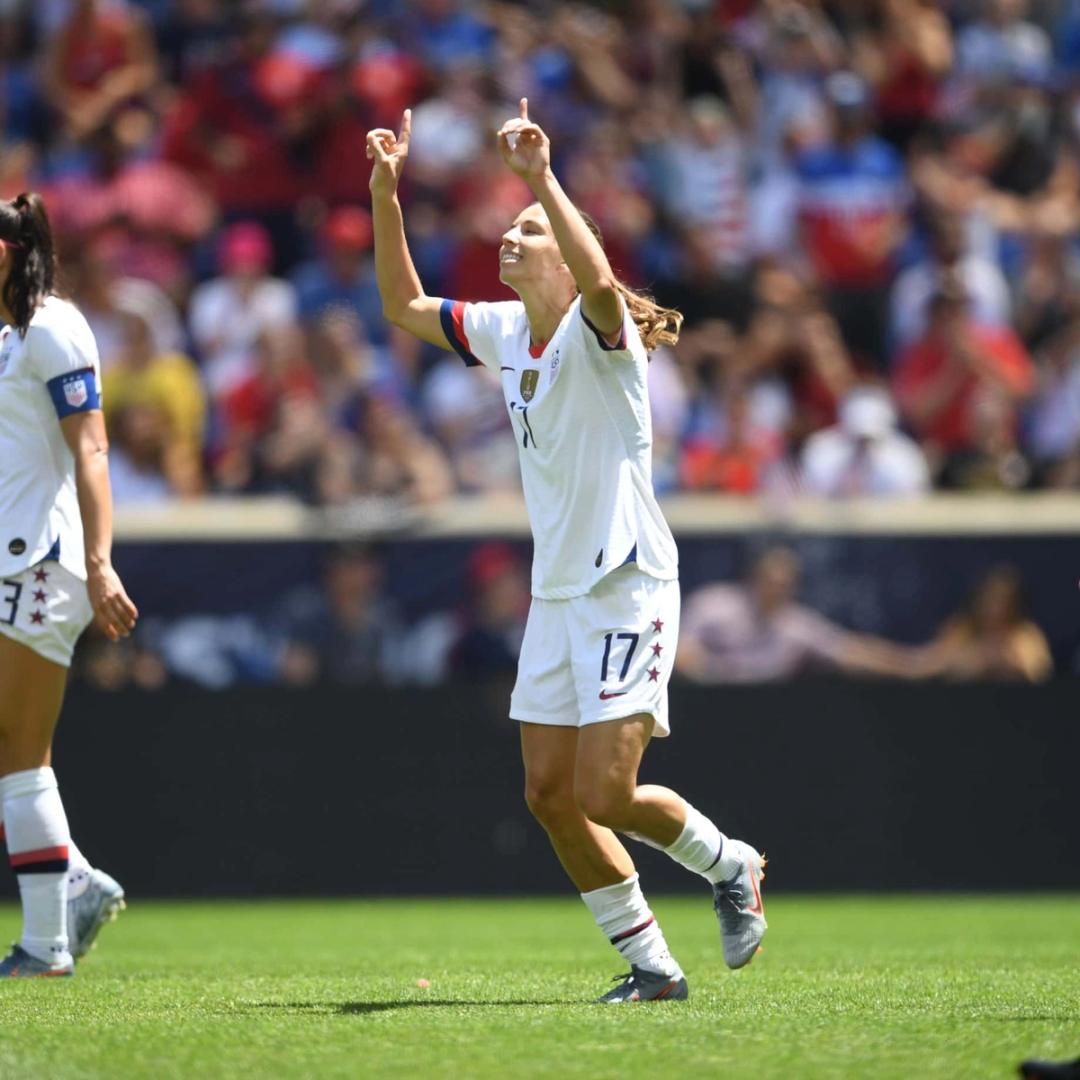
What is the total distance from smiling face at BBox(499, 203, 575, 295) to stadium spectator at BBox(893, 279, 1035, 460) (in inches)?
284

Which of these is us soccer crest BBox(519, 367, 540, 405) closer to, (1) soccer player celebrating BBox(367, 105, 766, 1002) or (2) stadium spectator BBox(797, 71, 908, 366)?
(1) soccer player celebrating BBox(367, 105, 766, 1002)

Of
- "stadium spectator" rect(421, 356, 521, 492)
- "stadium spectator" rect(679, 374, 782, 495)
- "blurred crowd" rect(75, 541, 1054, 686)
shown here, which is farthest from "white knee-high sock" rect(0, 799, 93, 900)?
"stadium spectator" rect(679, 374, 782, 495)

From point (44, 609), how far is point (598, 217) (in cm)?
854

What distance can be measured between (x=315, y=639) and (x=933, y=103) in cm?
693

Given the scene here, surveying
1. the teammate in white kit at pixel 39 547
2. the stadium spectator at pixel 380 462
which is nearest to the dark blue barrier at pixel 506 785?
the stadium spectator at pixel 380 462

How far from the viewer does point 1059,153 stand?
50.0 feet

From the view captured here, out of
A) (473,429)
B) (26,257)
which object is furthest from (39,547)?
(473,429)

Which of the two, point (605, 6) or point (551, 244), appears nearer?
point (551, 244)

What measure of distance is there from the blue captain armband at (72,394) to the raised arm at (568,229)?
5.71 ft

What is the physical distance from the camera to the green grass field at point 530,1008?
4652 mm

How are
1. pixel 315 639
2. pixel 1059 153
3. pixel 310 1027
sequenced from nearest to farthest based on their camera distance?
pixel 310 1027, pixel 315 639, pixel 1059 153

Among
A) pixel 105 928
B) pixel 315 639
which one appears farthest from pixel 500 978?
pixel 315 639

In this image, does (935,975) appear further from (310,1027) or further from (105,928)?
(105,928)

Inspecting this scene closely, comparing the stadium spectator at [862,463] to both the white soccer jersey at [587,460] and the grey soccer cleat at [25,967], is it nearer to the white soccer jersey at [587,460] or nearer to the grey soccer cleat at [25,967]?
the white soccer jersey at [587,460]
